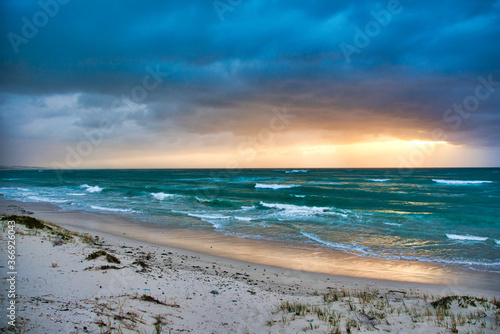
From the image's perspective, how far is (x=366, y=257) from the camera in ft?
39.2

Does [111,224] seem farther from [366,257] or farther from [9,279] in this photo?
[366,257]

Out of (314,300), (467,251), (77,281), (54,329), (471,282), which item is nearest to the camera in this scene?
(54,329)

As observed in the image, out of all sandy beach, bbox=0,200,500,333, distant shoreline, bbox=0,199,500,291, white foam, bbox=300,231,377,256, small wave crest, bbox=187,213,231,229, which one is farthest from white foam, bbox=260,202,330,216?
sandy beach, bbox=0,200,500,333

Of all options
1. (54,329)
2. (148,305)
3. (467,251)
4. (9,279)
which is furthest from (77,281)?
(467,251)

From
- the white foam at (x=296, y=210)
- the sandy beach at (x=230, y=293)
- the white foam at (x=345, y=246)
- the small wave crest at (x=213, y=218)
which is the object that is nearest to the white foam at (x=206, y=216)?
the small wave crest at (x=213, y=218)

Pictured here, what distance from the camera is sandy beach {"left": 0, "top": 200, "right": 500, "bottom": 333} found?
185 inches

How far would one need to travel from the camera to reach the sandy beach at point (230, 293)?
185 inches

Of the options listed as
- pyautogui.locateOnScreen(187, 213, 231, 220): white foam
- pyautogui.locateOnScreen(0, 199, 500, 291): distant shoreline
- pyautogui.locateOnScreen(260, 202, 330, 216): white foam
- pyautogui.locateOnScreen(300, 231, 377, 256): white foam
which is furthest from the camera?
pyautogui.locateOnScreen(260, 202, 330, 216): white foam

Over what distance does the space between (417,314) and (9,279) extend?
8378 mm

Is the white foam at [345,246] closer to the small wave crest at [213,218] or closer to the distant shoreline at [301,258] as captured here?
the distant shoreline at [301,258]

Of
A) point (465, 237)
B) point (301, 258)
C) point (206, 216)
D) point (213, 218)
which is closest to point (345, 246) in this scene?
point (301, 258)

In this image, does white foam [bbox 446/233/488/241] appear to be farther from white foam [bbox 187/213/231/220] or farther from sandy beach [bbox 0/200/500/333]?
white foam [bbox 187/213/231/220]

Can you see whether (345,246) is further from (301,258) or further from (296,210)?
(296,210)

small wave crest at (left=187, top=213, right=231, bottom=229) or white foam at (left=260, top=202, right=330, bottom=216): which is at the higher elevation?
white foam at (left=260, top=202, right=330, bottom=216)
